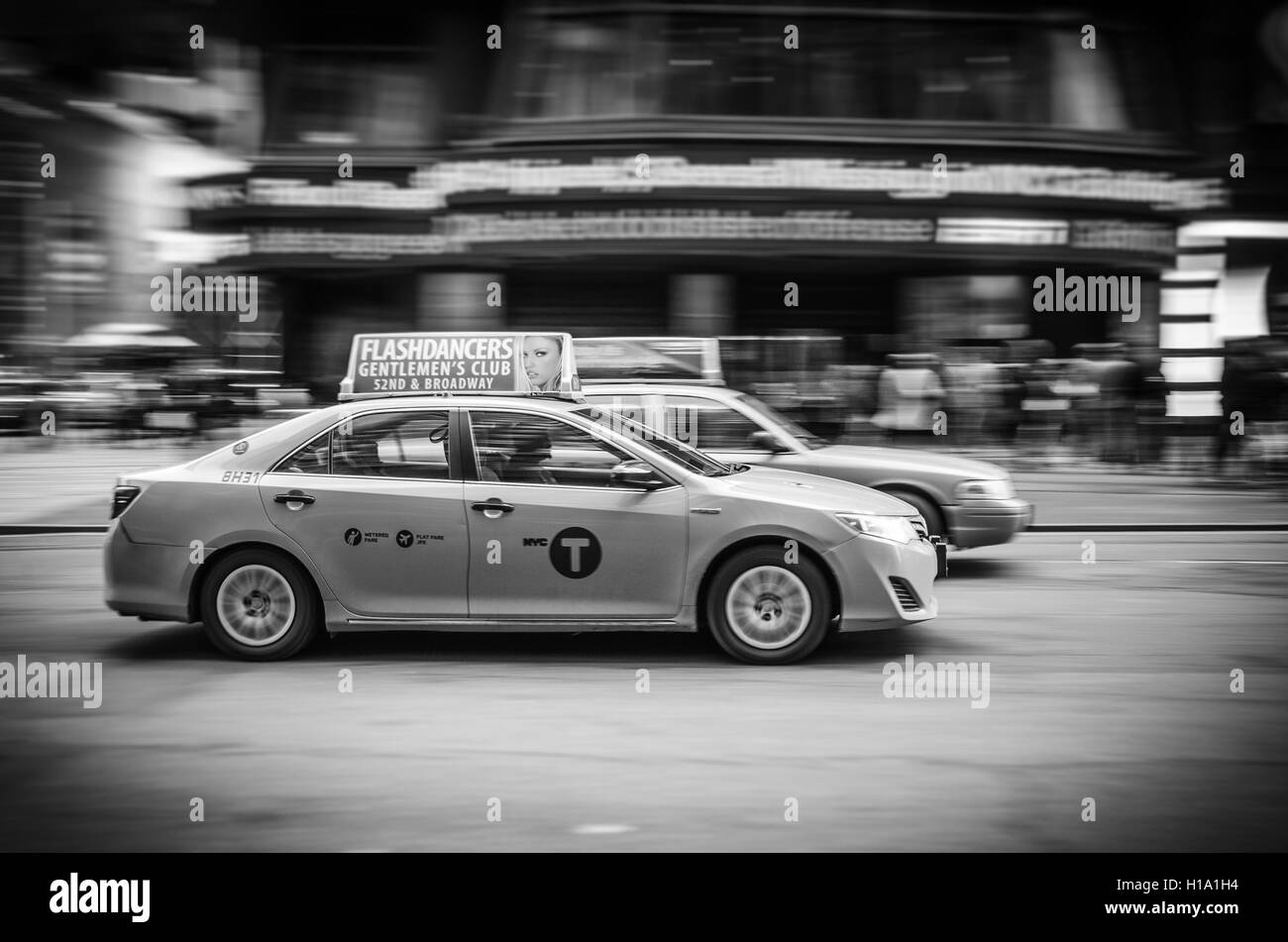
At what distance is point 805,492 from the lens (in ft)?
23.4

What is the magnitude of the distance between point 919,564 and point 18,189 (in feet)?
108

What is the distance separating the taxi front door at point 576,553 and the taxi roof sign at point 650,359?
4525 millimetres

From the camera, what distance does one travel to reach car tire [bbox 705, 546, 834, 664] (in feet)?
22.6

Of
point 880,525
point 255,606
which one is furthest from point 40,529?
point 880,525

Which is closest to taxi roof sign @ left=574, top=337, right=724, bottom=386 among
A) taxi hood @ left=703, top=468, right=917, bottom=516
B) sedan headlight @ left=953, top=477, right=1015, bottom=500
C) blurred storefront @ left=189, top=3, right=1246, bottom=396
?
sedan headlight @ left=953, top=477, right=1015, bottom=500

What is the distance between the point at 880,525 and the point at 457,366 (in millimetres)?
2474

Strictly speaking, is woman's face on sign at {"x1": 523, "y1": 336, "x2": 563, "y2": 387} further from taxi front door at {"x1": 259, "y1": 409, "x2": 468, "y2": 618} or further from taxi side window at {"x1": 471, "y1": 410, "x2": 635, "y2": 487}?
taxi front door at {"x1": 259, "y1": 409, "x2": 468, "y2": 618}

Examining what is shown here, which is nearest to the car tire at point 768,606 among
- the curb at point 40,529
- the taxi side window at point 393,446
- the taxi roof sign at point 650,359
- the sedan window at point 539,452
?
the sedan window at point 539,452

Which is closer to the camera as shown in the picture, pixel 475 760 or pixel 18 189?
pixel 475 760

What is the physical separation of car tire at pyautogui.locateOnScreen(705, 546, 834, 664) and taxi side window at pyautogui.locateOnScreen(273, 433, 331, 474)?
6.82 ft

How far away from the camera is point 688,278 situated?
974 inches
